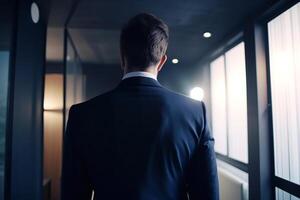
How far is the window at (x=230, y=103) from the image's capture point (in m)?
3.34

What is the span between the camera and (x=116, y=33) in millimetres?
3604

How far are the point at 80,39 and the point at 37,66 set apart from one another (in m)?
1.74

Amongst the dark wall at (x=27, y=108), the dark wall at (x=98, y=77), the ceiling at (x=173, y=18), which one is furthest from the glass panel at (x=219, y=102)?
the dark wall at (x=27, y=108)

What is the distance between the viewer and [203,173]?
747 mm

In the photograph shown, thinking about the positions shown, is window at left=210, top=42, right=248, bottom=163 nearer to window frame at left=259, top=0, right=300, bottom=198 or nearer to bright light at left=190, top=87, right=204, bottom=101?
bright light at left=190, top=87, right=204, bottom=101

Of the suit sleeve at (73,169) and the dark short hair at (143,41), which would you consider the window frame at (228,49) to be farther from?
the suit sleeve at (73,169)

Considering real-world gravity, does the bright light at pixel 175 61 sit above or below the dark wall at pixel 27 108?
above

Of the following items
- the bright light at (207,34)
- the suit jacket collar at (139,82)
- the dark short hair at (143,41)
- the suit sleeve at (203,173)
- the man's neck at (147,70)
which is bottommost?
the suit sleeve at (203,173)

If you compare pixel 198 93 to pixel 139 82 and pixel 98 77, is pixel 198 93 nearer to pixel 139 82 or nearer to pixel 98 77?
pixel 98 77

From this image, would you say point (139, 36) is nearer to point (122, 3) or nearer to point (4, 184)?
point (4, 184)

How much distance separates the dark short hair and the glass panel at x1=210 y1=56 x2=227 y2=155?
3.45 metres

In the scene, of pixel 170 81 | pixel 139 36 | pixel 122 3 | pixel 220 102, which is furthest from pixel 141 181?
pixel 170 81

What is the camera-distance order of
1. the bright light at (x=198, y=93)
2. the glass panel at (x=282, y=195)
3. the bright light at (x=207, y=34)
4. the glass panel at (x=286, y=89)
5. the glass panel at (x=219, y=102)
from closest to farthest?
Result: the glass panel at (x=286, y=89) → the glass panel at (x=282, y=195) → the bright light at (x=207, y=34) → the glass panel at (x=219, y=102) → the bright light at (x=198, y=93)

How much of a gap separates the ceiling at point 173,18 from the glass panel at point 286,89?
0.96 ft
